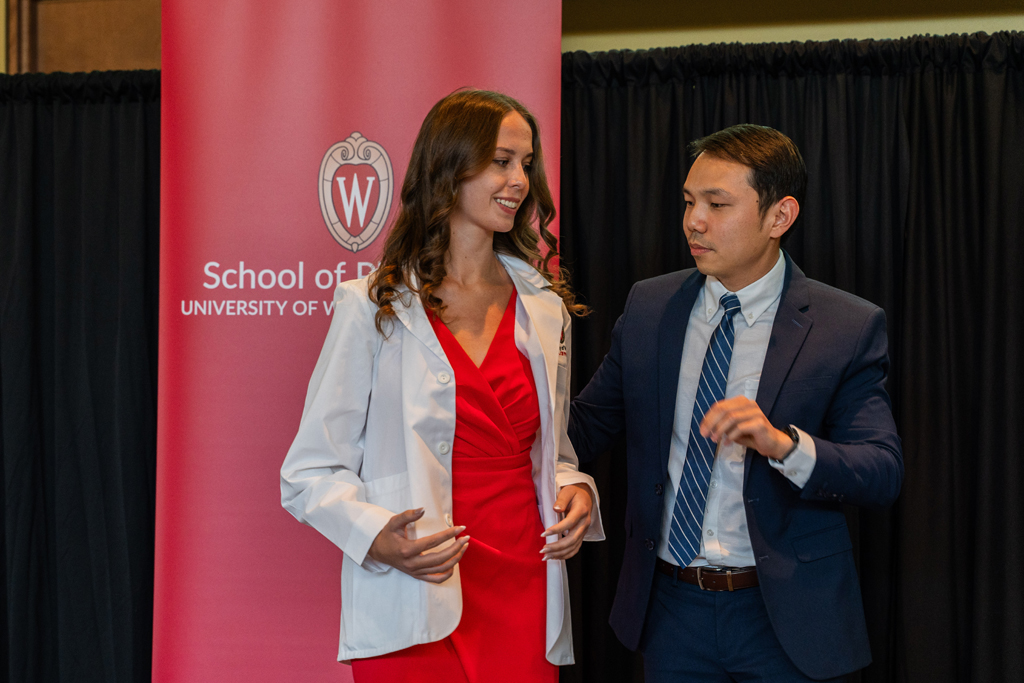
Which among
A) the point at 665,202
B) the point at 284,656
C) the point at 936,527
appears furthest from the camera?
the point at 665,202

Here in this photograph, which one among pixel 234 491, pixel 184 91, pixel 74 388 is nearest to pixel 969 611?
pixel 234 491

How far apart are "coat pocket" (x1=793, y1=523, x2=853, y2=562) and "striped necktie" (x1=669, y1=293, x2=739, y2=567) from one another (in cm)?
23

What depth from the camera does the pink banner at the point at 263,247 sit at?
8.50ft

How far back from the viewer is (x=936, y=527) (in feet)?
9.80

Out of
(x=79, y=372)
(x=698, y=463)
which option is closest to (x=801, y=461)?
(x=698, y=463)

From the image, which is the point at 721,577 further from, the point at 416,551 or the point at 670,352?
the point at 416,551

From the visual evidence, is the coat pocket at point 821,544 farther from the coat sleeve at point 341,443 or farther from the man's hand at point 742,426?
the coat sleeve at point 341,443

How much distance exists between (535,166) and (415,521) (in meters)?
0.92

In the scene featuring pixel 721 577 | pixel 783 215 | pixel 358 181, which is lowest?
pixel 721 577

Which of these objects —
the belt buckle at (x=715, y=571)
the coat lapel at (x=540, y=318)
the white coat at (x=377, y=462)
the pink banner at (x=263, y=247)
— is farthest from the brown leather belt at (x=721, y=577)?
the pink banner at (x=263, y=247)

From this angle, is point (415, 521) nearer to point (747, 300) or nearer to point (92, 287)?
point (747, 300)

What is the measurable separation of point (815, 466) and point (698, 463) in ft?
0.90

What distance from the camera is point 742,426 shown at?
1.60 meters

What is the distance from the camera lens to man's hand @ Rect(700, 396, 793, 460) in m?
1.60
